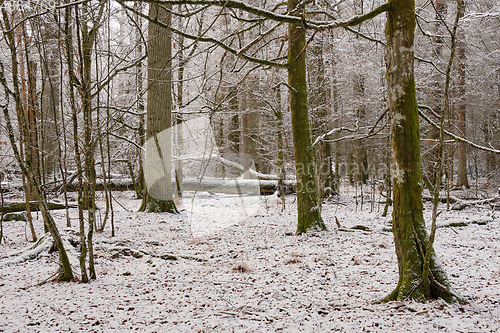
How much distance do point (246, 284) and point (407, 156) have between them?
222 centimetres

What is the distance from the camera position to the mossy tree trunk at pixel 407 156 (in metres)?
2.84

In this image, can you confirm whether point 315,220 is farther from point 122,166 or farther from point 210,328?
point 122,166

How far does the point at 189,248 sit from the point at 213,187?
27.5 ft

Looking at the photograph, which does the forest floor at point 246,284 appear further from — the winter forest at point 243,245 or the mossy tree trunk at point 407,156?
the mossy tree trunk at point 407,156

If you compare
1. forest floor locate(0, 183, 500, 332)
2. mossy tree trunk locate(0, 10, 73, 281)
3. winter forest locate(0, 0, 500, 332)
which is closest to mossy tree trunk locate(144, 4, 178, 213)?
winter forest locate(0, 0, 500, 332)

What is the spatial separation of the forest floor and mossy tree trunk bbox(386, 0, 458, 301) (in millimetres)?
214

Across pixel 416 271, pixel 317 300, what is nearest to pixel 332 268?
pixel 317 300

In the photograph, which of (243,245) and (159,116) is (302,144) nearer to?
(243,245)

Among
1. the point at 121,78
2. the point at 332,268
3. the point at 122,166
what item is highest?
the point at 121,78

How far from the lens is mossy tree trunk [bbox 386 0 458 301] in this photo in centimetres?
284

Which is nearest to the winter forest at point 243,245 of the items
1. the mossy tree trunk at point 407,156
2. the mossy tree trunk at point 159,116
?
the mossy tree trunk at point 407,156

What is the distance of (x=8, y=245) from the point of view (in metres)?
5.04

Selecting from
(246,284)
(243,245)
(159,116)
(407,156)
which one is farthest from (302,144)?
(159,116)

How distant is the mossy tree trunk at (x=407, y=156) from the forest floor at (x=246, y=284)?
21cm
